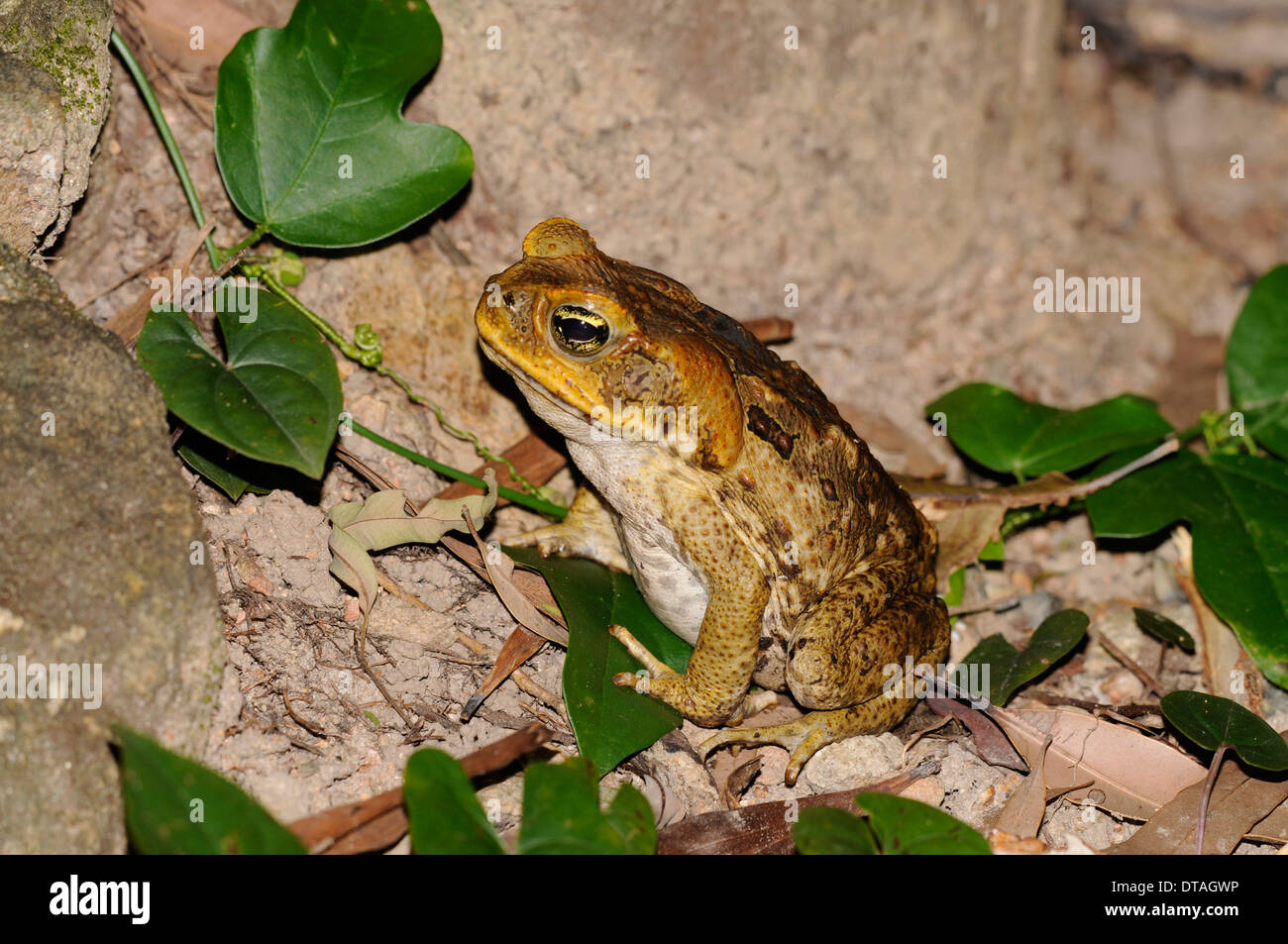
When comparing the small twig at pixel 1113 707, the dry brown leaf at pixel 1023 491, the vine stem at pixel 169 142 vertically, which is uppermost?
the vine stem at pixel 169 142

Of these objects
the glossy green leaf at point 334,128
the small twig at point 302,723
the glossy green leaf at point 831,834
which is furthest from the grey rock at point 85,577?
the glossy green leaf at point 831,834

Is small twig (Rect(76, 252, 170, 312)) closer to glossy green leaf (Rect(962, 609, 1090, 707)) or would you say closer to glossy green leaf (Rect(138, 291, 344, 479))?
glossy green leaf (Rect(138, 291, 344, 479))

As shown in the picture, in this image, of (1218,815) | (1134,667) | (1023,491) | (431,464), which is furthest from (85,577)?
(1134,667)

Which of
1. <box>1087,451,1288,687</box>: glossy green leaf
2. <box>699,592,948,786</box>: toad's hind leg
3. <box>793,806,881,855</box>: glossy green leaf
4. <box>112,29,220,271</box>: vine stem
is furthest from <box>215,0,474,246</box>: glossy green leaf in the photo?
<box>1087,451,1288,687</box>: glossy green leaf

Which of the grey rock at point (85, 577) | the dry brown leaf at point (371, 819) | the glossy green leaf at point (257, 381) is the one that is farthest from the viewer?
the glossy green leaf at point (257, 381)

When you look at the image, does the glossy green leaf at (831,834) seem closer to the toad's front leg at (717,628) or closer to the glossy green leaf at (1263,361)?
the toad's front leg at (717,628)

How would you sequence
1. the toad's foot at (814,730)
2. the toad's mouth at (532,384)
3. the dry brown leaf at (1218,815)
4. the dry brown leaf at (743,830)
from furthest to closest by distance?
1. the toad's foot at (814,730)
2. the dry brown leaf at (1218,815)
3. the toad's mouth at (532,384)
4. the dry brown leaf at (743,830)
